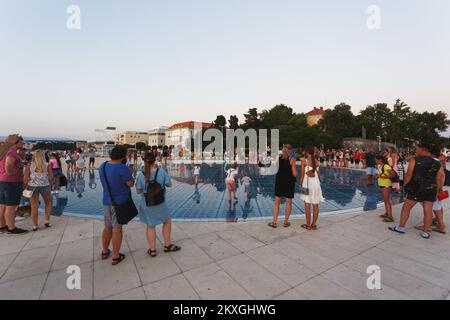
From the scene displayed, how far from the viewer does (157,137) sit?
408 ft

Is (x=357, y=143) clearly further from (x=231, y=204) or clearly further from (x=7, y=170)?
(x=7, y=170)

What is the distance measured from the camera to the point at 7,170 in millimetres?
4086

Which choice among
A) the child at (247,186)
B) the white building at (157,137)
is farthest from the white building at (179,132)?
the child at (247,186)

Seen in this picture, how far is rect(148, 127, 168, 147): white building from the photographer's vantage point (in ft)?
413

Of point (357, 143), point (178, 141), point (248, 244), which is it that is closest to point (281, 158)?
point (248, 244)

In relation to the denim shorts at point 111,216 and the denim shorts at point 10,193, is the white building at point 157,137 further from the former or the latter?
the denim shorts at point 111,216

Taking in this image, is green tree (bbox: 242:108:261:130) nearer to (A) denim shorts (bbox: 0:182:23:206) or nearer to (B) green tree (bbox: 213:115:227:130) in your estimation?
(B) green tree (bbox: 213:115:227:130)

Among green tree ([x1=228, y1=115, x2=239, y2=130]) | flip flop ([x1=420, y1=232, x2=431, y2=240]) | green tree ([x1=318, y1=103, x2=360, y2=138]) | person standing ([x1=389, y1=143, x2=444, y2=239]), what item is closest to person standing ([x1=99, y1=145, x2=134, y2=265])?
person standing ([x1=389, y1=143, x2=444, y2=239])

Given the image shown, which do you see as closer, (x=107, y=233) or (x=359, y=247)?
(x=107, y=233)

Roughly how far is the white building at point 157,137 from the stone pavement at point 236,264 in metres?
125

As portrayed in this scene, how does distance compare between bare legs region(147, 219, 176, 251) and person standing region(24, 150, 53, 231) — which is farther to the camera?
person standing region(24, 150, 53, 231)

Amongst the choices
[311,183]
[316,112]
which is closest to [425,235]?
[311,183]

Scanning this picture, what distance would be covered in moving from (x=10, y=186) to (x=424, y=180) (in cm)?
810

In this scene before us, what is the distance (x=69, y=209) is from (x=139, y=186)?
4.82 metres
